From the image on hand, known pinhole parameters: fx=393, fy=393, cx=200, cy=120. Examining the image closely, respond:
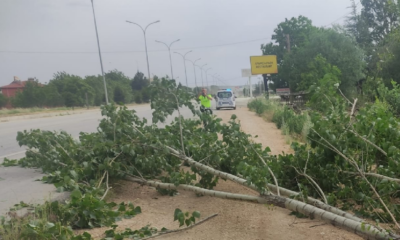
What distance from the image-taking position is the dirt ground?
390 centimetres

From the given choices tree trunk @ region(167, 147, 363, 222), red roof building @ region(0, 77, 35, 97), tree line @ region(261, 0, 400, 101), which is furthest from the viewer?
red roof building @ region(0, 77, 35, 97)

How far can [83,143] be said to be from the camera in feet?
19.6

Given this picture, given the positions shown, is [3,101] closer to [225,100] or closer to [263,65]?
[225,100]

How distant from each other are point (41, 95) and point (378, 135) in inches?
1993

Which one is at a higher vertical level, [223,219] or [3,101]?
[3,101]

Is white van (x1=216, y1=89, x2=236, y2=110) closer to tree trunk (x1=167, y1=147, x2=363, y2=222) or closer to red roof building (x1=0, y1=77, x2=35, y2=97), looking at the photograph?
tree trunk (x1=167, y1=147, x2=363, y2=222)

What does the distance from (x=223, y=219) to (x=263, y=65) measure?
44239 mm

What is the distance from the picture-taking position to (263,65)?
47406mm

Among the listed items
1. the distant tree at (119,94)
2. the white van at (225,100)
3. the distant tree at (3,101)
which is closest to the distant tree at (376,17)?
the white van at (225,100)

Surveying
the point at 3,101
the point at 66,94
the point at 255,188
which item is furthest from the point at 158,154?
the point at 66,94

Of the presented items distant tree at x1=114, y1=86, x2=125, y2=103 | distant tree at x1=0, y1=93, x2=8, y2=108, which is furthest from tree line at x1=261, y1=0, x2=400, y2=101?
distant tree at x1=0, y1=93, x2=8, y2=108

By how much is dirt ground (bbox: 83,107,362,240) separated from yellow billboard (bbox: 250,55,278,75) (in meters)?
42.6

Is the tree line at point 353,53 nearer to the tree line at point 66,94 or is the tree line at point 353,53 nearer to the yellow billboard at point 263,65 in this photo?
the yellow billboard at point 263,65

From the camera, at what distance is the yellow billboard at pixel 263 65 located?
4729cm
